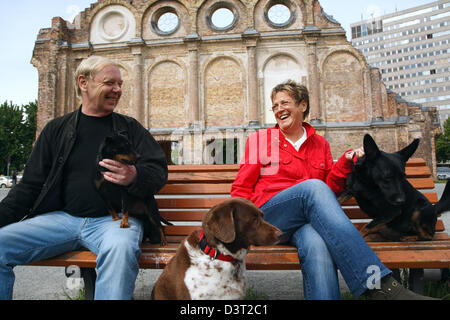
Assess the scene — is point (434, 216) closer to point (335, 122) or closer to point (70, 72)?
point (335, 122)

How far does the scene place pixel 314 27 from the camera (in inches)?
764

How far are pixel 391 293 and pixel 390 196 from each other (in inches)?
30.8

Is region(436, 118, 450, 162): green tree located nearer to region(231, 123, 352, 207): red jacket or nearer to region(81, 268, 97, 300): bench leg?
region(231, 123, 352, 207): red jacket

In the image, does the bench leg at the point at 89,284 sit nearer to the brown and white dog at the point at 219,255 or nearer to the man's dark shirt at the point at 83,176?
the man's dark shirt at the point at 83,176

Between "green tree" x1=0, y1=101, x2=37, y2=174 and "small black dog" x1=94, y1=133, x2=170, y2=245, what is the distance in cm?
4174

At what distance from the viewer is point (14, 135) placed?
129ft

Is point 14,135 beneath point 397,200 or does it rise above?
above

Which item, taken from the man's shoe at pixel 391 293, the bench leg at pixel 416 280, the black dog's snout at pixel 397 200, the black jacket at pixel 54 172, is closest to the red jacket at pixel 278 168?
the black dog's snout at pixel 397 200

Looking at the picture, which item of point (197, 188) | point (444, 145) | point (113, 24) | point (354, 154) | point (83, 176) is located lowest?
point (197, 188)

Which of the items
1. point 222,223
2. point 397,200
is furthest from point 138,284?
point 397,200

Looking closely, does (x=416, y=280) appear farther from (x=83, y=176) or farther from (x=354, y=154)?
(x=83, y=176)

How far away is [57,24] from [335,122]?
18757 mm

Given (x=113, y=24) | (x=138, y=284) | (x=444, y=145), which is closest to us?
(x=138, y=284)
